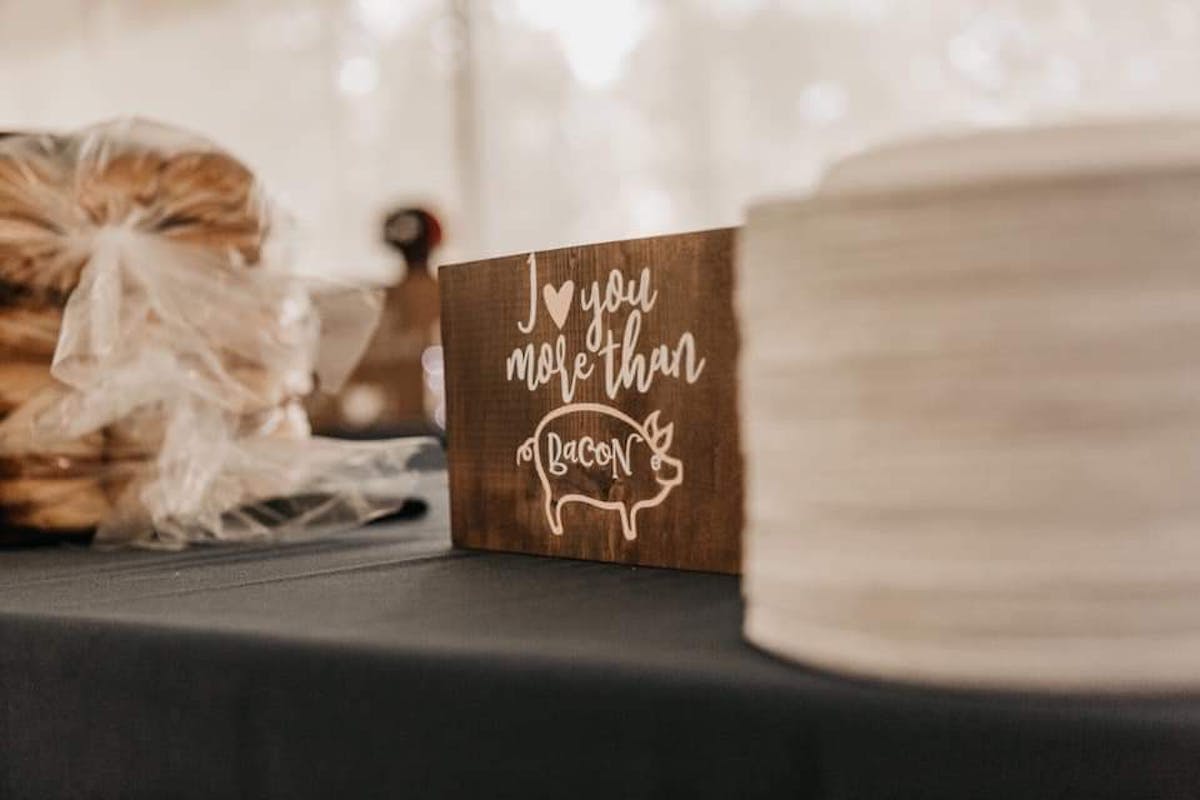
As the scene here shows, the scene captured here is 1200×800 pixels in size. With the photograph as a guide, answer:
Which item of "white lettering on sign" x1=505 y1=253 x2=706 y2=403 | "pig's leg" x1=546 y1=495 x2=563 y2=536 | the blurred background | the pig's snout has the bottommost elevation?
"pig's leg" x1=546 y1=495 x2=563 y2=536

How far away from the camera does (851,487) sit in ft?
1.66

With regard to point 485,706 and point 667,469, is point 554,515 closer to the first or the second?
point 667,469

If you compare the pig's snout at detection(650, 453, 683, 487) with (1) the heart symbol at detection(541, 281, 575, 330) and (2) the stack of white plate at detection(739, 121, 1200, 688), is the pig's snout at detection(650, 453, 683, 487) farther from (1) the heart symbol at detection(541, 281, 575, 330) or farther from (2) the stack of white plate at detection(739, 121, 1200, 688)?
(2) the stack of white plate at detection(739, 121, 1200, 688)

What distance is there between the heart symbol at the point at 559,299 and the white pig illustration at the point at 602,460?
0.06 meters

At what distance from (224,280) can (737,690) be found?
72 centimetres

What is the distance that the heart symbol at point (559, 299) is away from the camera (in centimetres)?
87

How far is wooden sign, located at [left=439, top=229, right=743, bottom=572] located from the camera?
0.78 m

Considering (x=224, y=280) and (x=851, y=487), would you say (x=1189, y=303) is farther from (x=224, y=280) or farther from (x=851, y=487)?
(x=224, y=280)

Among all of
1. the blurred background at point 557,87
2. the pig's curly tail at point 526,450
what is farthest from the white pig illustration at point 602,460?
the blurred background at point 557,87

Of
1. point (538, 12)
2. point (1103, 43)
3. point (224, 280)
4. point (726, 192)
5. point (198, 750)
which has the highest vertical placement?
point (538, 12)

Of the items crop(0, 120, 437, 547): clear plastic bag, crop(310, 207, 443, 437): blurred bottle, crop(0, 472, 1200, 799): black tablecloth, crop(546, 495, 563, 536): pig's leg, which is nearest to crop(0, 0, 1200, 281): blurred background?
crop(310, 207, 443, 437): blurred bottle

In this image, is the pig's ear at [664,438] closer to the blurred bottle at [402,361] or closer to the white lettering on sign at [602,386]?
the white lettering on sign at [602,386]

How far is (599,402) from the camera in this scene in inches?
33.3

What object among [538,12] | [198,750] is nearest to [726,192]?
[538,12]
